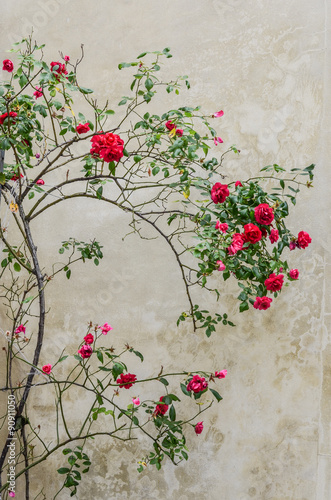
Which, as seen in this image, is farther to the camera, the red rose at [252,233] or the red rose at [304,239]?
the red rose at [304,239]

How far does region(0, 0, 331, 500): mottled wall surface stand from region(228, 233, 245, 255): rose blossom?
25.6 inches

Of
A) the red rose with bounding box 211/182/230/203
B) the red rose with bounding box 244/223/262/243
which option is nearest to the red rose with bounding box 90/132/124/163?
the red rose with bounding box 211/182/230/203

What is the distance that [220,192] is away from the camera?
1.88 m

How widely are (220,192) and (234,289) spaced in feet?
2.19

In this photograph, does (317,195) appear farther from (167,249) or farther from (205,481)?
(205,481)

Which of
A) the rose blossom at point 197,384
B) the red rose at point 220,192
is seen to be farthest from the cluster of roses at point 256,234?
the rose blossom at point 197,384

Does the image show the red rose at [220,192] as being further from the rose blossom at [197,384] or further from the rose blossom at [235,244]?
the rose blossom at [197,384]

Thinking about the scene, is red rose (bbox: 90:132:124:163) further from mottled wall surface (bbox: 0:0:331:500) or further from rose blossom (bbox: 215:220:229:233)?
mottled wall surface (bbox: 0:0:331:500)

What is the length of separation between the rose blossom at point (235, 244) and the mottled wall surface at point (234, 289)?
0.65 meters

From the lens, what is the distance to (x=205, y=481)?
2414 millimetres

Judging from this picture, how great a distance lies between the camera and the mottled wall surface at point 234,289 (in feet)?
7.75

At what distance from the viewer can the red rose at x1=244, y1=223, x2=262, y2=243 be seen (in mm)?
1801

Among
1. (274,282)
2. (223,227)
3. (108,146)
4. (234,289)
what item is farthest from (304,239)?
(108,146)

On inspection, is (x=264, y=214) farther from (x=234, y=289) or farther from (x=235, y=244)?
(x=234, y=289)
